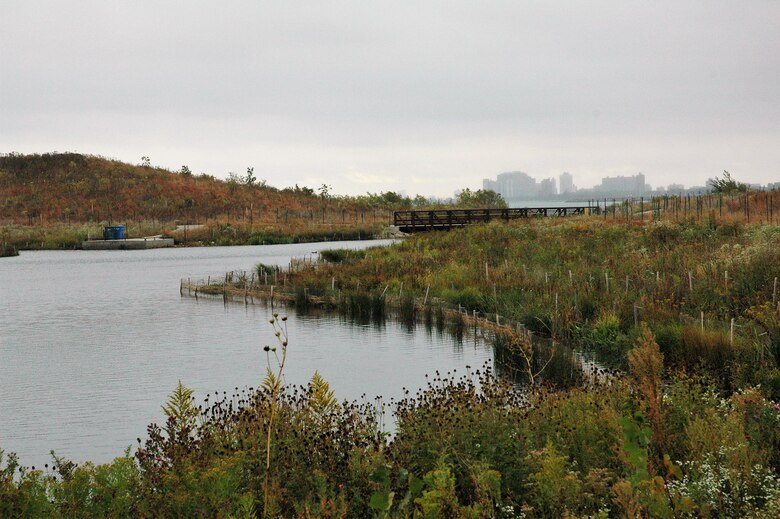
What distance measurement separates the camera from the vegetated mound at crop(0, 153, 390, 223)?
90.4 m

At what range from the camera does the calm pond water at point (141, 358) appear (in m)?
15.2

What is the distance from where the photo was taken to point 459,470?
28.5 ft

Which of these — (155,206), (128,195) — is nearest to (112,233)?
(155,206)

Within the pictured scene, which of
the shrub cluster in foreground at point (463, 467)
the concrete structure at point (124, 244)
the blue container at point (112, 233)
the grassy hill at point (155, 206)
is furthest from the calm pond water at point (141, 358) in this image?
the grassy hill at point (155, 206)

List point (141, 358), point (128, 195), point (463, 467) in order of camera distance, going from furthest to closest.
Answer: point (128, 195), point (141, 358), point (463, 467)

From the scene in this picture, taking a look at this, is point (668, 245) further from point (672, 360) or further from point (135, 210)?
point (135, 210)

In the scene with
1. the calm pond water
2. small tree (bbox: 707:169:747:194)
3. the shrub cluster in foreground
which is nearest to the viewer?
the shrub cluster in foreground

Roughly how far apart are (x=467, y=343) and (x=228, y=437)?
13.3 m

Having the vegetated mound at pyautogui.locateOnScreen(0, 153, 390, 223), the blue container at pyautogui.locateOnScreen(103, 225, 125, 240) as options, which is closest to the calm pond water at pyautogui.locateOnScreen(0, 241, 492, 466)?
the blue container at pyautogui.locateOnScreen(103, 225, 125, 240)

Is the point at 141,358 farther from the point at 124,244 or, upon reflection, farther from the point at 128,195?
the point at 128,195

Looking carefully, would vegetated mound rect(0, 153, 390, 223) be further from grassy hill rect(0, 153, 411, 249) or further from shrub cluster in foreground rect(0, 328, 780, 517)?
shrub cluster in foreground rect(0, 328, 780, 517)

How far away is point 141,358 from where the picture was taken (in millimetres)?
22031

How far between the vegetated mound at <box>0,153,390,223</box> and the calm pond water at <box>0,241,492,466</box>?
177 feet

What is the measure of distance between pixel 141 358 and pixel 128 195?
7817 cm
